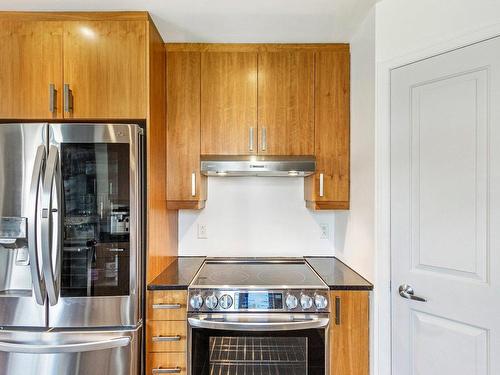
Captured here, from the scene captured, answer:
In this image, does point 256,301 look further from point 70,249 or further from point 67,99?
point 67,99

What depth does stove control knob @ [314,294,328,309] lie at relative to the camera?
157cm

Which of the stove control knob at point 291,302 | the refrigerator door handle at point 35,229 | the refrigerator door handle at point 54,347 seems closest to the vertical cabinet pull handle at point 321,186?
the stove control knob at point 291,302

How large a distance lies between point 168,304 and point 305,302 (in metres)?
0.74

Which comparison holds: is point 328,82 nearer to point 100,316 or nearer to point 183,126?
point 183,126

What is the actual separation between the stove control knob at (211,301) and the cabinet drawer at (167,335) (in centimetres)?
18

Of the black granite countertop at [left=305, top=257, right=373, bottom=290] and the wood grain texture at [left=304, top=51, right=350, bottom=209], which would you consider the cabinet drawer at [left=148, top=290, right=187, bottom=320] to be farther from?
the wood grain texture at [left=304, top=51, right=350, bottom=209]

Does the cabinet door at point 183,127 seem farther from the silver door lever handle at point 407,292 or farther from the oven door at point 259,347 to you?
the silver door lever handle at point 407,292

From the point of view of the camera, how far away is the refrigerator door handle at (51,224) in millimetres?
1445

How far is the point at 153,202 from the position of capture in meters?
1.68

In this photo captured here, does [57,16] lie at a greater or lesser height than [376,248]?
greater

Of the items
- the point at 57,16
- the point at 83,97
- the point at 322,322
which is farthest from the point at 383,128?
the point at 57,16

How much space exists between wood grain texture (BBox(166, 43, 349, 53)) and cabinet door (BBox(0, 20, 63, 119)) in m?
0.68

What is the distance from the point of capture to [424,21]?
1.46 meters

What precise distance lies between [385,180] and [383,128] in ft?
0.91
